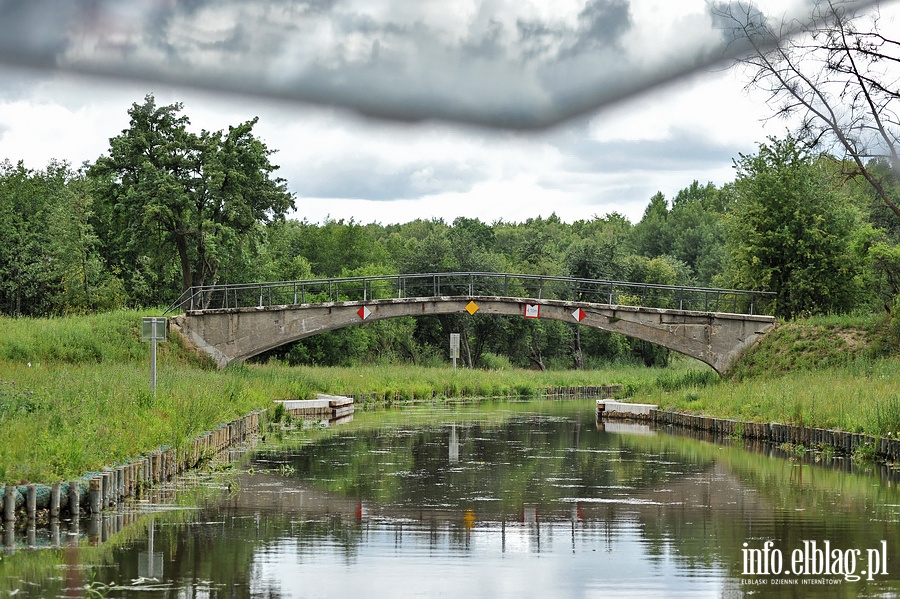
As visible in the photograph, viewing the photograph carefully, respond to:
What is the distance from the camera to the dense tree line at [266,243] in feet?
153

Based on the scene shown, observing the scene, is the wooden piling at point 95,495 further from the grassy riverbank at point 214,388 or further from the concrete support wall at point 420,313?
the concrete support wall at point 420,313

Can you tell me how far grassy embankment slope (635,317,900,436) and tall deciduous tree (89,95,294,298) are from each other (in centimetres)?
1895

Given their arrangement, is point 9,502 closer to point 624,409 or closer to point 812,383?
point 812,383

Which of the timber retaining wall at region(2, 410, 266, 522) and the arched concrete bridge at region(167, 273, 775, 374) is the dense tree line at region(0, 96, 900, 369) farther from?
the timber retaining wall at region(2, 410, 266, 522)

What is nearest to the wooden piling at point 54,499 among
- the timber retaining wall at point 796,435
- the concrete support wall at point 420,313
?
the timber retaining wall at point 796,435

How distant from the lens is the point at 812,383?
34.1 meters

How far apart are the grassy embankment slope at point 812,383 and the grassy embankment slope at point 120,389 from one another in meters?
12.5

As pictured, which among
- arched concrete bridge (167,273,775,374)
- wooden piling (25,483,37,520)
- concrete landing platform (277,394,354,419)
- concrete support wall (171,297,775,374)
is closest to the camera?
wooden piling (25,483,37,520)

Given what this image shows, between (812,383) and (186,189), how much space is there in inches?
1157

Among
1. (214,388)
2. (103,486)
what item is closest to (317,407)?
(214,388)

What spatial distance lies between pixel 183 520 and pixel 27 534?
221cm

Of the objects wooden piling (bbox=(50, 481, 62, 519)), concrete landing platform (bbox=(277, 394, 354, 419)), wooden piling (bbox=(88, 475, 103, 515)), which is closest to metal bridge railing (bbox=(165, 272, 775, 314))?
concrete landing platform (bbox=(277, 394, 354, 419))

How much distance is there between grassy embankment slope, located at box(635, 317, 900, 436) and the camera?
90.6ft

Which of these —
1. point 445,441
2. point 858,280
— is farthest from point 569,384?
point 445,441
